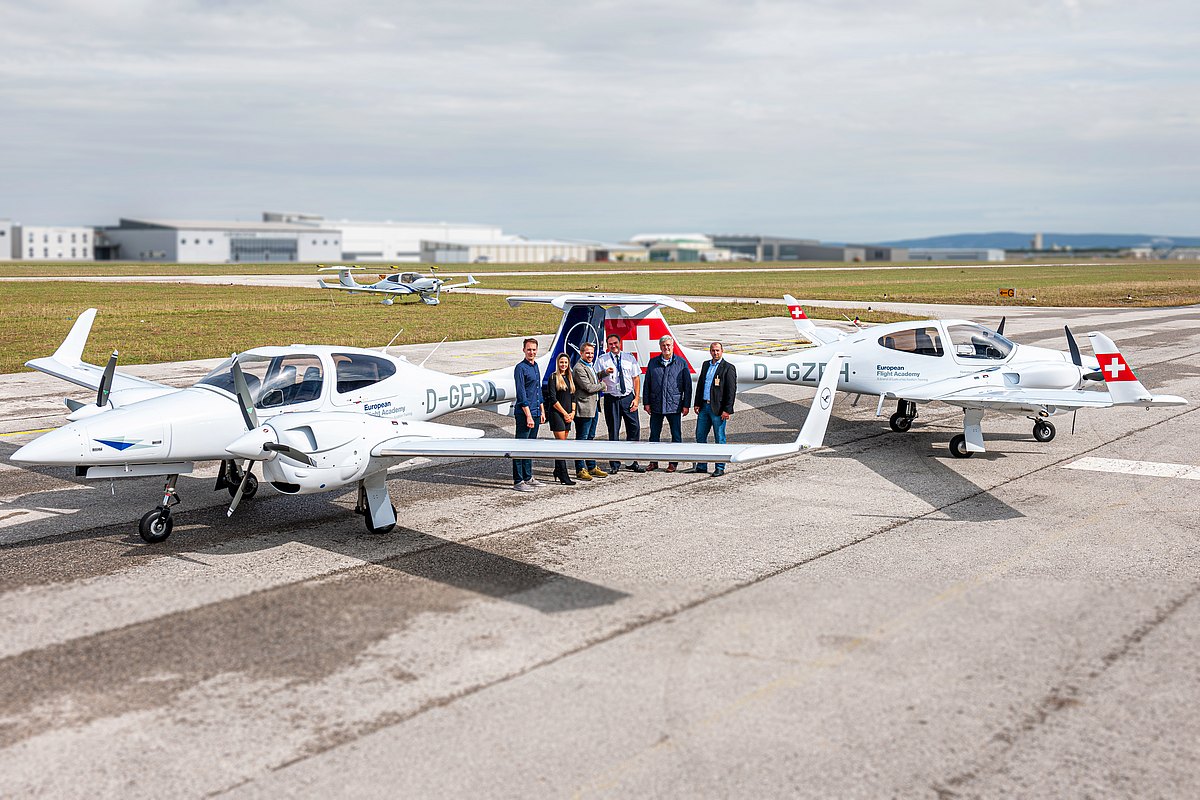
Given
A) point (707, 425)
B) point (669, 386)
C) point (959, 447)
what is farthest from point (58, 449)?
point (959, 447)

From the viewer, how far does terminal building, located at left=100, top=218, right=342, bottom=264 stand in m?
172

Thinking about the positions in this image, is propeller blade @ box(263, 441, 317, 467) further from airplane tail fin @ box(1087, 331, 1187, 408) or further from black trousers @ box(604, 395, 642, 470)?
airplane tail fin @ box(1087, 331, 1187, 408)

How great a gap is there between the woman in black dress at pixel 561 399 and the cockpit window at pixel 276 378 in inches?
141

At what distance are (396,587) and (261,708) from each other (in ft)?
9.60

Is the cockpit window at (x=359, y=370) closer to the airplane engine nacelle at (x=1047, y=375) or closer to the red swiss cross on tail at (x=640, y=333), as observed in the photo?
the red swiss cross on tail at (x=640, y=333)

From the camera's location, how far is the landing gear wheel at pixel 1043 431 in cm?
1923

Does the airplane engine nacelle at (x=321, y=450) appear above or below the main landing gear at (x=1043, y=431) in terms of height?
above

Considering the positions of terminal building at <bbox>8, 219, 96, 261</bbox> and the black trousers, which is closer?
the black trousers

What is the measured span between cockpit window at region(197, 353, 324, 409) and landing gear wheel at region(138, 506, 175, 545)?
1699 millimetres

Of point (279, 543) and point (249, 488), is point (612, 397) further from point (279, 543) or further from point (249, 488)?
point (279, 543)

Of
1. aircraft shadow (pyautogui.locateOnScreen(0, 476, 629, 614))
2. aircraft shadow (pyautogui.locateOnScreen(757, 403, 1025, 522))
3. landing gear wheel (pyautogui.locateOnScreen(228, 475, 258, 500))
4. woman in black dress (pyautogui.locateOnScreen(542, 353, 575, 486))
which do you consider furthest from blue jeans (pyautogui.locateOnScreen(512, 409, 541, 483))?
aircraft shadow (pyautogui.locateOnScreen(757, 403, 1025, 522))

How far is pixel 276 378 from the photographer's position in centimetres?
1327

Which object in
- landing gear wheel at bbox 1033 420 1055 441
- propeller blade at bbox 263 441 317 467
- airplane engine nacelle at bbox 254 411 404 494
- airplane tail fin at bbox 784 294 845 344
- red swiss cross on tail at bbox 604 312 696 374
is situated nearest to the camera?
propeller blade at bbox 263 441 317 467

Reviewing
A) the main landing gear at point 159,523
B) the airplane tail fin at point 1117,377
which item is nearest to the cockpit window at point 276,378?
the main landing gear at point 159,523
